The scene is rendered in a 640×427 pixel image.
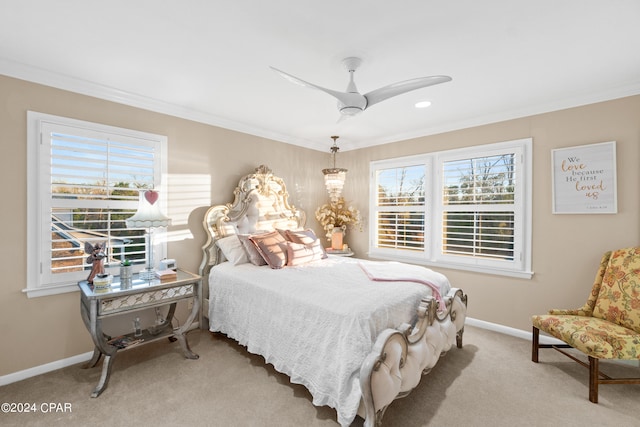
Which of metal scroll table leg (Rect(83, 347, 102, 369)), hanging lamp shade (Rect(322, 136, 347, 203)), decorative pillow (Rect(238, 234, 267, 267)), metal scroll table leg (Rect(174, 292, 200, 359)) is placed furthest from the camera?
hanging lamp shade (Rect(322, 136, 347, 203))

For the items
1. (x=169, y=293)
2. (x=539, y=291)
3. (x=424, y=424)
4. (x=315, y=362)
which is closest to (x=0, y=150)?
(x=169, y=293)

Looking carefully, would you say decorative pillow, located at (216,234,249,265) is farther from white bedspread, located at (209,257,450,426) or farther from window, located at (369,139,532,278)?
window, located at (369,139,532,278)

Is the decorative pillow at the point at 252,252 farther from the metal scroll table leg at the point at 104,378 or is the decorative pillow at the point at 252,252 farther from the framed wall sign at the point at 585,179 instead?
the framed wall sign at the point at 585,179

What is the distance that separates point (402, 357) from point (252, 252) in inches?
75.7

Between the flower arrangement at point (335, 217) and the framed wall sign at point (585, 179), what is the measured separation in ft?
8.25

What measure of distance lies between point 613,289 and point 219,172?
164 inches

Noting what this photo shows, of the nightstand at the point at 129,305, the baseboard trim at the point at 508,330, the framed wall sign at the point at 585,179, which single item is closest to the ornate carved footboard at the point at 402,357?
Answer: the baseboard trim at the point at 508,330

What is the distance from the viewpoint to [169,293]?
107 inches

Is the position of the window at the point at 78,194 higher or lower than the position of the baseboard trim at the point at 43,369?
higher

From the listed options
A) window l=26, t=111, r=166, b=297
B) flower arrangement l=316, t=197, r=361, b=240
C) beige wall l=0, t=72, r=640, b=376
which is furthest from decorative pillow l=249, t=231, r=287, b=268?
flower arrangement l=316, t=197, r=361, b=240

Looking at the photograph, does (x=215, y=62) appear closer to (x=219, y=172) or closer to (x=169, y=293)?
(x=219, y=172)

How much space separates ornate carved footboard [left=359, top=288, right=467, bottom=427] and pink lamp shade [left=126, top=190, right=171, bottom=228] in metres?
2.21

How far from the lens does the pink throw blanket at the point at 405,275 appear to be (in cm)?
259

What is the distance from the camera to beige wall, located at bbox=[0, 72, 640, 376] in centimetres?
249
